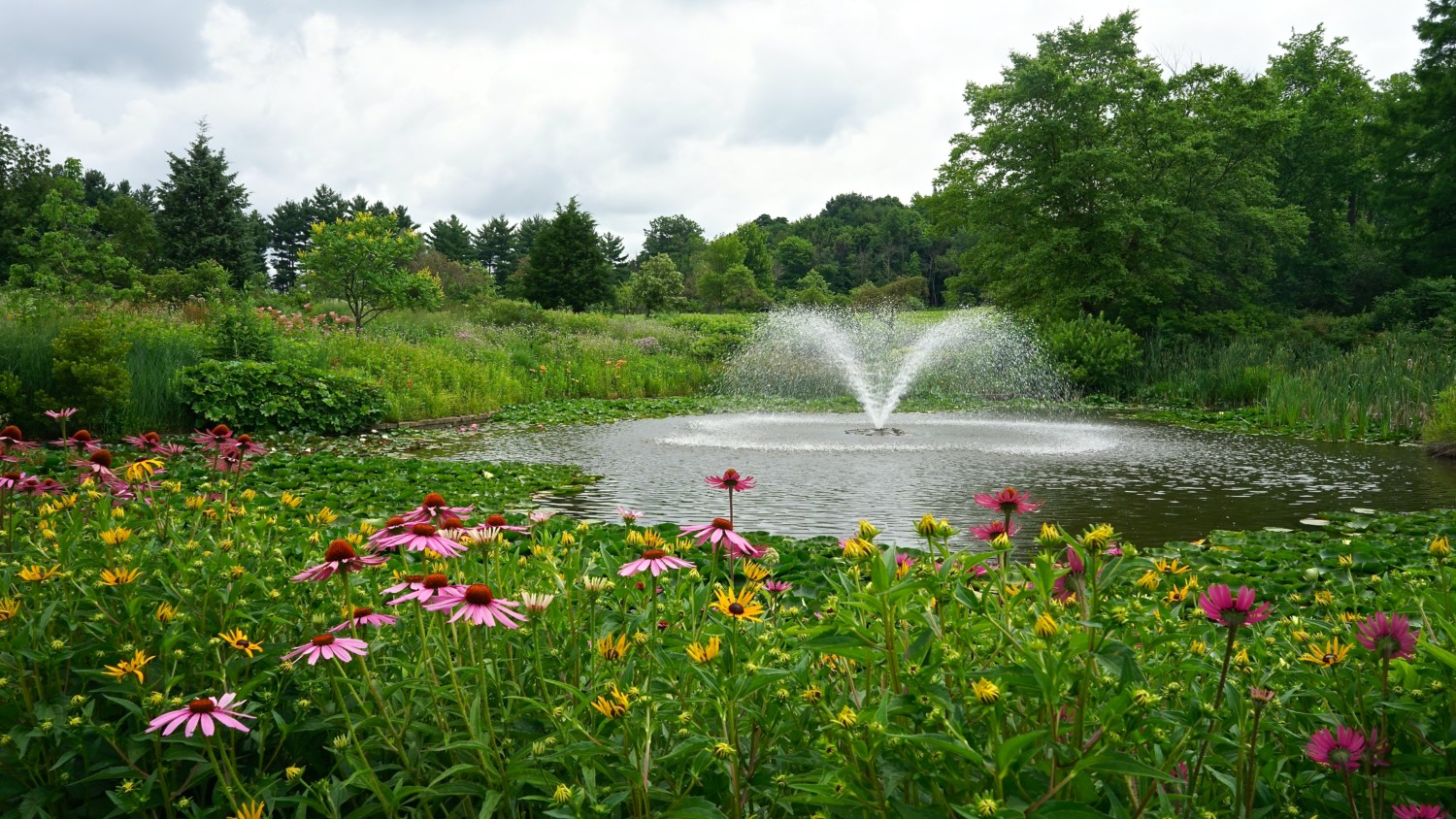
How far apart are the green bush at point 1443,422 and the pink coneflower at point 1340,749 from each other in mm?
9687

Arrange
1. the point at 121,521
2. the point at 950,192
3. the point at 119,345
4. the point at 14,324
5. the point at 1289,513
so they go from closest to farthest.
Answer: the point at 121,521
the point at 1289,513
the point at 119,345
the point at 14,324
the point at 950,192

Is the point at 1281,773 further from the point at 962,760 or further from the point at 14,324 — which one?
the point at 14,324

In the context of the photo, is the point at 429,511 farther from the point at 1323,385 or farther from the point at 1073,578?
the point at 1323,385

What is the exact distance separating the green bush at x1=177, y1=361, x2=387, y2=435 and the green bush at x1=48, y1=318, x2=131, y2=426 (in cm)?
114

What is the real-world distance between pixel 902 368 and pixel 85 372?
16.6m

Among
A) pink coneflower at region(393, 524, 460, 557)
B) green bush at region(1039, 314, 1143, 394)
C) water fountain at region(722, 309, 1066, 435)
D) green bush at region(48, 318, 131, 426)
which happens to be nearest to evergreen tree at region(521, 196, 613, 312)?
water fountain at region(722, 309, 1066, 435)

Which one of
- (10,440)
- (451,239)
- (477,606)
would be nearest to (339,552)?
(477,606)

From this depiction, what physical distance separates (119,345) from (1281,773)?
923 cm

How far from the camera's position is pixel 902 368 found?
20.4m

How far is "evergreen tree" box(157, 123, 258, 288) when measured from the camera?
122 ft

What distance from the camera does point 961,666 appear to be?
1.15 m

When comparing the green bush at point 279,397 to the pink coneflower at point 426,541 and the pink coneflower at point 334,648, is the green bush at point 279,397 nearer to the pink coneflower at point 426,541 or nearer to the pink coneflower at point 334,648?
the pink coneflower at point 426,541

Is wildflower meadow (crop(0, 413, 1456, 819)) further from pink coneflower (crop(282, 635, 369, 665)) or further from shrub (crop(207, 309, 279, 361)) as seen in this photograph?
shrub (crop(207, 309, 279, 361))

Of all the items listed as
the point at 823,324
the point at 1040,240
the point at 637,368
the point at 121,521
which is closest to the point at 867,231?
the point at 823,324
